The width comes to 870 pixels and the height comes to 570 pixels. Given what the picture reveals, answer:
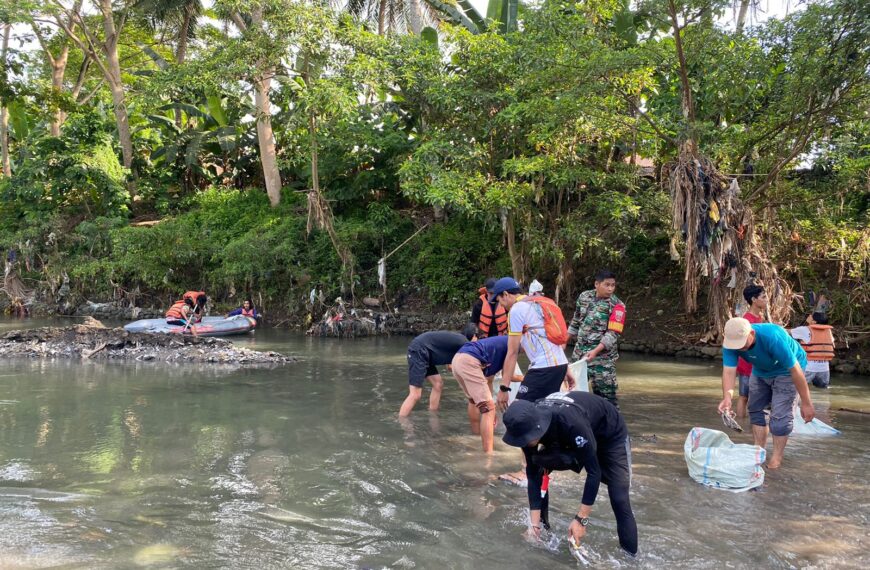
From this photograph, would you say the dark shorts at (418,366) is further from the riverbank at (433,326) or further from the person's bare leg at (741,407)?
the riverbank at (433,326)

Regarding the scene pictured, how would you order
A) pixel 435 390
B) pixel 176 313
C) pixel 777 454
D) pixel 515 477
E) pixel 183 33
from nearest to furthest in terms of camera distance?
pixel 515 477
pixel 777 454
pixel 435 390
pixel 176 313
pixel 183 33

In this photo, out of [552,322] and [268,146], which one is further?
[268,146]

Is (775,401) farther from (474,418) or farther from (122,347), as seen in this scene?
(122,347)

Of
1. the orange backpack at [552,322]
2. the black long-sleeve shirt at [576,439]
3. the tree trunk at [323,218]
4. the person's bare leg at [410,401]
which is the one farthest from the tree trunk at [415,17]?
the black long-sleeve shirt at [576,439]

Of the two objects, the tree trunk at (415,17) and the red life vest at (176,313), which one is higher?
the tree trunk at (415,17)

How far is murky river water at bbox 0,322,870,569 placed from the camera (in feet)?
14.1

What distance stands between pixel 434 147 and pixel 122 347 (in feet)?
25.5

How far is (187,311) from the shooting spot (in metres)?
16.8

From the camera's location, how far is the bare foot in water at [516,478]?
560cm

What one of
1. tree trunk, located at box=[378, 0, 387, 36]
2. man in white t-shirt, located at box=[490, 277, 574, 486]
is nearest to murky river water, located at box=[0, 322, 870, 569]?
man in white t-shirt, located at box=[490, 277, 574, 486]

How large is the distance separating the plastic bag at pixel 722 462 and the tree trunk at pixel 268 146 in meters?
18.2


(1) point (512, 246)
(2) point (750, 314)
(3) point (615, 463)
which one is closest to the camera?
(3) point (615, 463)

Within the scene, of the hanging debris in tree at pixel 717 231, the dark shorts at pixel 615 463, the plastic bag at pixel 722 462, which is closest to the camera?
the dark shorts at pixel 615 463

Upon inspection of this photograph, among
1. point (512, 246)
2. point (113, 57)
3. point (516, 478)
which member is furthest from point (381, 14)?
point (516, 478)
